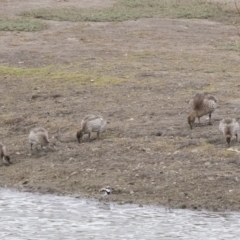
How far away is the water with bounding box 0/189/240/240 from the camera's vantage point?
10.7 metres

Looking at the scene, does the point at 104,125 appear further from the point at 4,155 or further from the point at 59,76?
the point at 59,76

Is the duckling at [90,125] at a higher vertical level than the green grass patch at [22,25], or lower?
lower

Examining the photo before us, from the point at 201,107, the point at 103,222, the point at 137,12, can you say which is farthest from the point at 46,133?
the point at 137,12

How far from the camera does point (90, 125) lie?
1443cm

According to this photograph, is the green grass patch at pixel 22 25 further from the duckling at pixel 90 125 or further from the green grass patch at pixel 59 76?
the duckling at pixel 90 125

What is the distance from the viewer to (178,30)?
25.4 m

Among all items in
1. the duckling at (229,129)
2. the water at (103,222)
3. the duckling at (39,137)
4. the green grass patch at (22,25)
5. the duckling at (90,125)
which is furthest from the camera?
the green grass patch at (22,25)

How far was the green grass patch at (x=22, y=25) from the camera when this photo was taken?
25219 millimetres

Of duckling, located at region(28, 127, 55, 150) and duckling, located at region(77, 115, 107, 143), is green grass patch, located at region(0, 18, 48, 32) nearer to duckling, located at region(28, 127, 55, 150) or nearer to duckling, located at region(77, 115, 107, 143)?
duckling, located at region(77, 115, 107, 143)

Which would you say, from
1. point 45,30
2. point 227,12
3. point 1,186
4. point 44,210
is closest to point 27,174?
point 1,186

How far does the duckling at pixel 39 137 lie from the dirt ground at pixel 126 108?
0.54 feet

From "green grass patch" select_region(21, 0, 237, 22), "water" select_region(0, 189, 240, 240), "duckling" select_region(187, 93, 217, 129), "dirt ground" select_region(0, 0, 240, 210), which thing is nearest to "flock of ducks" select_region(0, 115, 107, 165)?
"dirt ground" select_region(0, 0, 240, 210)

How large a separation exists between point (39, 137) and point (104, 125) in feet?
3.88

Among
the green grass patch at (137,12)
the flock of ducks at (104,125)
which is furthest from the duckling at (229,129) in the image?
the green grass patch at (137,12)
